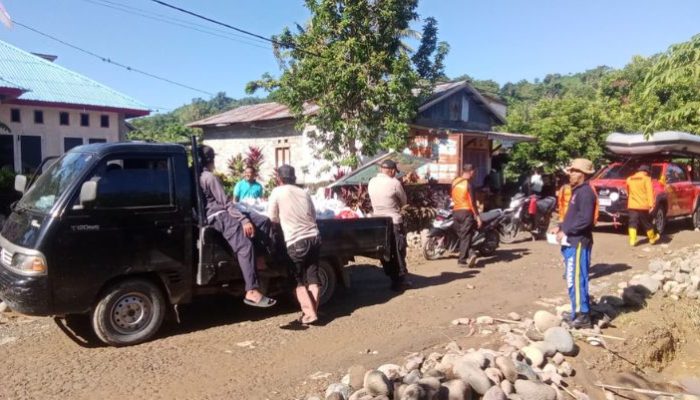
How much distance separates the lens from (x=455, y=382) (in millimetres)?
4359

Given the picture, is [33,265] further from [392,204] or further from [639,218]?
[639,218]

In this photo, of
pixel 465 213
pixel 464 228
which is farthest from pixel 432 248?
pixel 465 213

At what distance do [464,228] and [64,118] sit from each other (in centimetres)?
1706

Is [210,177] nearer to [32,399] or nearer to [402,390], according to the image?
[32,399]

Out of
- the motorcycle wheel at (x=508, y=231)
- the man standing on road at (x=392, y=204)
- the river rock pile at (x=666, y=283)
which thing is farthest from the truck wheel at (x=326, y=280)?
the motorcycle wheel at (x=508, y=231)

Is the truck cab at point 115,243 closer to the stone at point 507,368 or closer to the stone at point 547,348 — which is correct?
the stone at point 507,368

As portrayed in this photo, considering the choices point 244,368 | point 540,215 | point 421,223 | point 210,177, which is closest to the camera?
point 244,368

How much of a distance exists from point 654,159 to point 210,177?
12305 millimetres

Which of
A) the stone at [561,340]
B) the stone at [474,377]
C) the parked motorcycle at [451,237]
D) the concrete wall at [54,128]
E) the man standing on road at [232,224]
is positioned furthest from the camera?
the concrete wall at [54,128]

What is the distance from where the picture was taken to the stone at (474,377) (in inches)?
175

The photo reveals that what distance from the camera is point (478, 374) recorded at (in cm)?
450

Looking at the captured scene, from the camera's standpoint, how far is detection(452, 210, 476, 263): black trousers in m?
9.38

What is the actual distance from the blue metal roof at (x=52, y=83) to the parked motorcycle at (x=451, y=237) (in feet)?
49.0

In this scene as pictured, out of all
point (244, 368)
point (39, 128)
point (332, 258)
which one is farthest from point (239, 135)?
point (244, 368)
